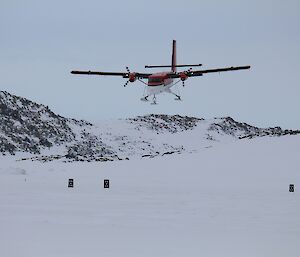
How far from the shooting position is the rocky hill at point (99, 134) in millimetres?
88750

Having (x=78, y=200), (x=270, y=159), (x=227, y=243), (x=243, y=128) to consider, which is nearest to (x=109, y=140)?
(x=243, y=128)

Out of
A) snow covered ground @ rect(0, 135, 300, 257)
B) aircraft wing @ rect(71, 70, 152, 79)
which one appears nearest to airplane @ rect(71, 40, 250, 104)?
aircraft wing @ rect(71, 70, 152, 79)

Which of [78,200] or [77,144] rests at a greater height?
[77,144]

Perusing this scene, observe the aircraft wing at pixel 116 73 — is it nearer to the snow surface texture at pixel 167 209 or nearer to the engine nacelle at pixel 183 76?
the engine nacelle at pixel 183 76

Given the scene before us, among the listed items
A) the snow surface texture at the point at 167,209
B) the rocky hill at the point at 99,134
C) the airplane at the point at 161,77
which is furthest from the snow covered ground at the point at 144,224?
the rocky hill at the point at 99,134

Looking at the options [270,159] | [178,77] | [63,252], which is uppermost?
[178,77]

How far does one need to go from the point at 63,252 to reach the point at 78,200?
13.2 m

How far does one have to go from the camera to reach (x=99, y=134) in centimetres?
10975

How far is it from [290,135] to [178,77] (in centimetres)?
2461

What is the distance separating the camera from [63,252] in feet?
41.4

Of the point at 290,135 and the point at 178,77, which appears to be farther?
the point at 290,135

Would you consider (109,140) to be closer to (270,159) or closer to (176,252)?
(270,159)

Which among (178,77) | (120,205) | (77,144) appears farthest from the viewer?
(77,144)

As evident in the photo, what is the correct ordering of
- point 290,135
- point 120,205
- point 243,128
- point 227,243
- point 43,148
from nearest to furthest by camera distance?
point 227,243
point 120,205
point 290,135
point 43,148
point 243,128
